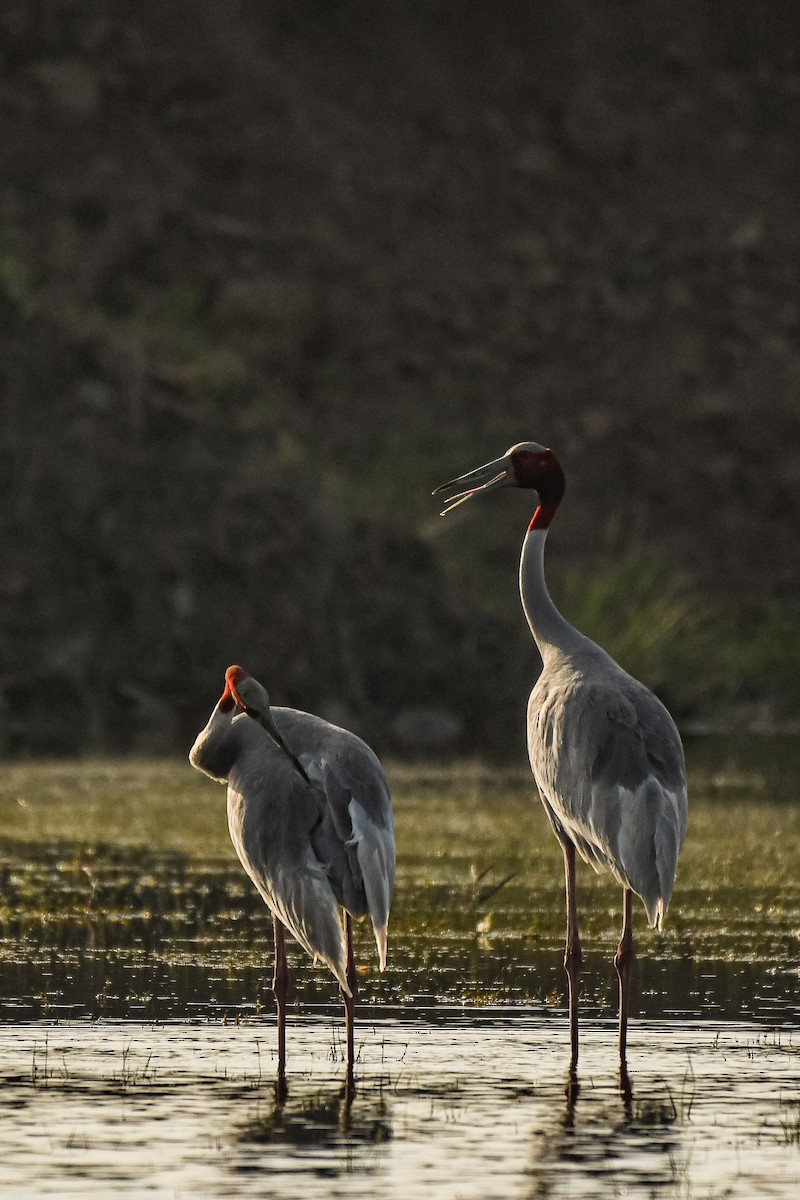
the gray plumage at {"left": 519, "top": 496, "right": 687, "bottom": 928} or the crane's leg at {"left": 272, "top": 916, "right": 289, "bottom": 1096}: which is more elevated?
the gray plumage at {"left": 519, "top": 496, "right": 687, "bottom": 928}

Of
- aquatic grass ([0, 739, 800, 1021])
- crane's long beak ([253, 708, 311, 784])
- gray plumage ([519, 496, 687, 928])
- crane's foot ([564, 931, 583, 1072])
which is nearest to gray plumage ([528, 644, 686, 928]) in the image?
gray plumage ([519, 496, 687, 928])

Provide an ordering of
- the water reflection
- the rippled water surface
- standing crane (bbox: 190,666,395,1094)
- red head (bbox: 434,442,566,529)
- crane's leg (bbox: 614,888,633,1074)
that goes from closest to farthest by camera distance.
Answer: the water reflection → the rippled water surface → standing crane (bbox: 190,666,395,1094) → crane's leg (bbox: 614,888,633,1074) → red head (bbox: 434,442,566,529)

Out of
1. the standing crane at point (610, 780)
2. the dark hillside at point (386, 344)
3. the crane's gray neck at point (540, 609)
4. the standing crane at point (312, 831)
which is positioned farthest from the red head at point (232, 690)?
the dark hillside at point (386, 344)

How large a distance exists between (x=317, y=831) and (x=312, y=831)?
0.07 feet

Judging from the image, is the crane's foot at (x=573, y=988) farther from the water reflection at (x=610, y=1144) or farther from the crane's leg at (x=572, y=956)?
the water reflection at (x=610, y=1144)

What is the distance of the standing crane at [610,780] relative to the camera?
9.84 meters

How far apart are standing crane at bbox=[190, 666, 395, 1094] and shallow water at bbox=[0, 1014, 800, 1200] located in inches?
13.3

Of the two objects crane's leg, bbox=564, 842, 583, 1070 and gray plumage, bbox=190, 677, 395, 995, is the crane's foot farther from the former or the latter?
gray plumage, bbox=190, 677, 395, 995

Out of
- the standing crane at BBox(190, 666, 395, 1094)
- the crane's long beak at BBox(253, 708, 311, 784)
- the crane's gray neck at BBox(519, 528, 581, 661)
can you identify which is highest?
the crane's gray neck at BBox(519, 528, 581, 661)

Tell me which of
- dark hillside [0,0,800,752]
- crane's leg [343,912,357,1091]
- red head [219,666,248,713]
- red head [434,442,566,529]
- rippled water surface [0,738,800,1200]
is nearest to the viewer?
rippled water surface [0,738,800,1200]

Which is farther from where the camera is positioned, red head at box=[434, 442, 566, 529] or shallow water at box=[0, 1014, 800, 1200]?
red head at box=[434, 442, 566, 529]

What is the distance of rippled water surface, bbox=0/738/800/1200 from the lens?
7.77 meters

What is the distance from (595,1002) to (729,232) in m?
39.4

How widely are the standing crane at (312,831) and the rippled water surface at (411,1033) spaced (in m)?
0.47
